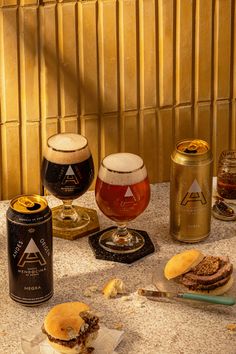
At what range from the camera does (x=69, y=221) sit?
255 centimetres

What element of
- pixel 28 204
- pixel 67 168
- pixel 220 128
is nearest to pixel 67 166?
pixel 67 168

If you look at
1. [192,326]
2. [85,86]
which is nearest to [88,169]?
[85,86]

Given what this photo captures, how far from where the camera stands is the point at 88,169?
246cm

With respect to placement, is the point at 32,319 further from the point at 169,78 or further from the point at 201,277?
the point at 169,78

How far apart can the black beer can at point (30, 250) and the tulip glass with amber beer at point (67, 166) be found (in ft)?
0.68

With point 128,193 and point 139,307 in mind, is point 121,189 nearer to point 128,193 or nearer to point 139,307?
point 128,193

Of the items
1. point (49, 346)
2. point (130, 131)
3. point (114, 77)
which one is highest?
point (114, 77)

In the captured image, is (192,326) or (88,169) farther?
(88,169)

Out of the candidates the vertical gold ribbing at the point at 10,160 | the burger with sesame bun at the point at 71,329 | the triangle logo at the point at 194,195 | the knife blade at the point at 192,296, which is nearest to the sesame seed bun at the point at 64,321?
the burger with sesame bun at the point at 71,329

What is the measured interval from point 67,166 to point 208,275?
1.16 feet

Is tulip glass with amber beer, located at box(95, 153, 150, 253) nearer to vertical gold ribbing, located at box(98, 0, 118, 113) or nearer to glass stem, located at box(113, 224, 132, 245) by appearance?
glass stem, located at box(113, 224, 132, 245)

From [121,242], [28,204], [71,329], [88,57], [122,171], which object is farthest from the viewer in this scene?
[88,57]

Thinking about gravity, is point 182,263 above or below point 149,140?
below

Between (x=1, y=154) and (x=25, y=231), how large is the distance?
17.9 inches
